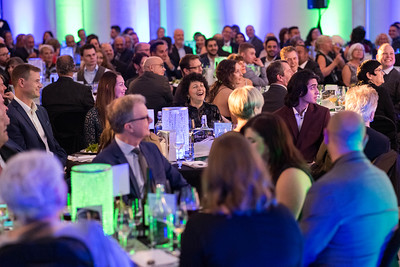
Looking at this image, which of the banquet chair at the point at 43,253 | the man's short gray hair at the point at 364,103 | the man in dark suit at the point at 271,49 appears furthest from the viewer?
the man in dark suit at the point at 271,49

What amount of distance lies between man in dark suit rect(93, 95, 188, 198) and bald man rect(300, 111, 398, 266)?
122cm

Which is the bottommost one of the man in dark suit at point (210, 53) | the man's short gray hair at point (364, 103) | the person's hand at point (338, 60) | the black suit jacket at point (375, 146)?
the black suit jacket at point (375, 146)

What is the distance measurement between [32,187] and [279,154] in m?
1.33

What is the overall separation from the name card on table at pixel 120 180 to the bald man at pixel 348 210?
100cm

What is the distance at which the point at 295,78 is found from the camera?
17.6 ft

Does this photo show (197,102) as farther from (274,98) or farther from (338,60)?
(338,60)

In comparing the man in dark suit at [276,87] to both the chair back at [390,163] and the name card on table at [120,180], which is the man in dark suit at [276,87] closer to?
the chair back at [390,163]

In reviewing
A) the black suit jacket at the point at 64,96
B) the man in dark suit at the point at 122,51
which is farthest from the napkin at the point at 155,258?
the man in dark suit at the point at 122,51

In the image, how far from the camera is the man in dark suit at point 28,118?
18.2 feet

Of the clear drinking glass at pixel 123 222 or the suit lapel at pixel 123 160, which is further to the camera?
the suit lapel at pixel 123 160

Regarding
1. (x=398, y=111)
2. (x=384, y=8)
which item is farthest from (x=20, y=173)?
(x=384, y=8)

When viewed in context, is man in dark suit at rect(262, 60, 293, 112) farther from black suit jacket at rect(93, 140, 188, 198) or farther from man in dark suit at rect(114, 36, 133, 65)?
man in dark suit at rect(114, 36, 133, 65)

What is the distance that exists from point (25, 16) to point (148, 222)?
45.6ft

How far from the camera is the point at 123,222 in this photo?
3082 mm
